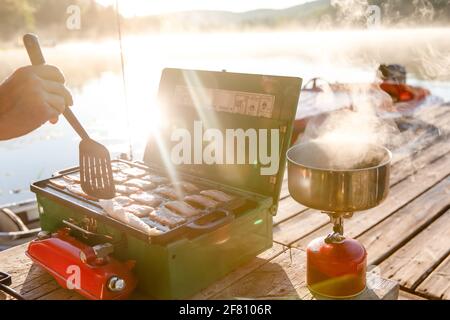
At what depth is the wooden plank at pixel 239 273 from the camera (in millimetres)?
2039

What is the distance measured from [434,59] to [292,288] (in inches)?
117

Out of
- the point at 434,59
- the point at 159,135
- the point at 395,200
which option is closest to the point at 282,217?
the point at 395,200

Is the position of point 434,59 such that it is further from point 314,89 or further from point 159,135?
point 314,89

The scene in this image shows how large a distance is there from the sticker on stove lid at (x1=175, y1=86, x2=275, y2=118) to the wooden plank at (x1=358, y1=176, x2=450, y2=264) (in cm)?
127

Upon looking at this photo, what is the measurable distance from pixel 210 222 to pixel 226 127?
674 mm

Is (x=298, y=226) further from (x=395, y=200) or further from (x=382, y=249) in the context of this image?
(x=395, y=200)

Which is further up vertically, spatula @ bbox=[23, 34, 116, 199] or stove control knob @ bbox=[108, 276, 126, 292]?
spatula @ bbox=[23, 34, 116, 199]

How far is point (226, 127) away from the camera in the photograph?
2514mm

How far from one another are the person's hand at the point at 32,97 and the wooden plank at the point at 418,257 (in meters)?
2.07

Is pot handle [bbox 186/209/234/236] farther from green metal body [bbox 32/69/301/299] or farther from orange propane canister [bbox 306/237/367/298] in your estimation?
orange propane canister [bbox 306/237/367/298]

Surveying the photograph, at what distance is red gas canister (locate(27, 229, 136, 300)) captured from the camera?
1.84 m

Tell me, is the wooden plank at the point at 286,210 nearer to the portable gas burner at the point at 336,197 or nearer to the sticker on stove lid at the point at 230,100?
the sticker on stove lid at the point at 230,100

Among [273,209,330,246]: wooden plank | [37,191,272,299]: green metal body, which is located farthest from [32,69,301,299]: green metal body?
[273,209,330,246]: wooden plank

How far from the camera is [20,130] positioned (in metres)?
1.93
